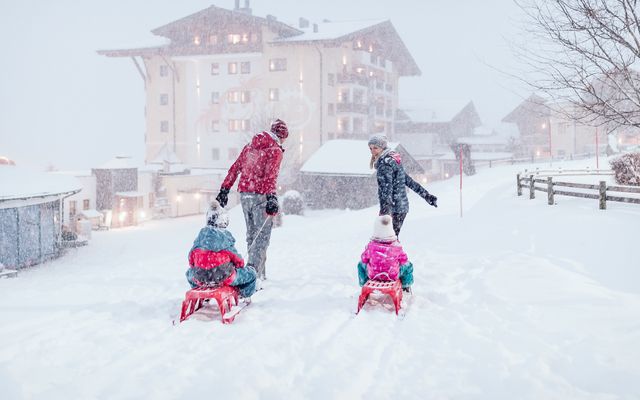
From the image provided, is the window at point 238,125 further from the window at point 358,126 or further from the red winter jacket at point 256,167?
the red winter jacket at point 256,167

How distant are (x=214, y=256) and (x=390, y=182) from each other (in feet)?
8.73

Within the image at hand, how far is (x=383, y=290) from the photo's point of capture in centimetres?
633

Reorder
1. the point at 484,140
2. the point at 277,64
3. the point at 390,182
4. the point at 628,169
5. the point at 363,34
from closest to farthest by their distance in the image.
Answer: the point at 390,182 < the point at 628,169 < the point at 277,64 < the point at 363,34 < the point at 484,140

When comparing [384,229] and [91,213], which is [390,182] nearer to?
[384,229]

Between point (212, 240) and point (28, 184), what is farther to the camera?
point (28, 184)

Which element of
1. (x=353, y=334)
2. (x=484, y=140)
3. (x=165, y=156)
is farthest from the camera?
(x=484, y=140)

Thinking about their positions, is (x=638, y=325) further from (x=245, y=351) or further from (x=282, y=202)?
(x=282, y=202)

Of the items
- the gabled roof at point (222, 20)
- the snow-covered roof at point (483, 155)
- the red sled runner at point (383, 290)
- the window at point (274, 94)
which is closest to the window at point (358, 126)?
the window at point (274, 94)

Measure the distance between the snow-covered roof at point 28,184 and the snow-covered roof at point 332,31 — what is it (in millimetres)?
32717

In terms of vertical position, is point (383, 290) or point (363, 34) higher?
point (363, 34)

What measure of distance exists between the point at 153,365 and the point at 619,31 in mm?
10035

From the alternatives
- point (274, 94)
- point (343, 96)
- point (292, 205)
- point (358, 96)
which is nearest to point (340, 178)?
point (292, 205)

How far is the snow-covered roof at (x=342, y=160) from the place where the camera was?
37812 mm

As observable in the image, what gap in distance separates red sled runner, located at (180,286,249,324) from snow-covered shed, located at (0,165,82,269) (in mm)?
16027
